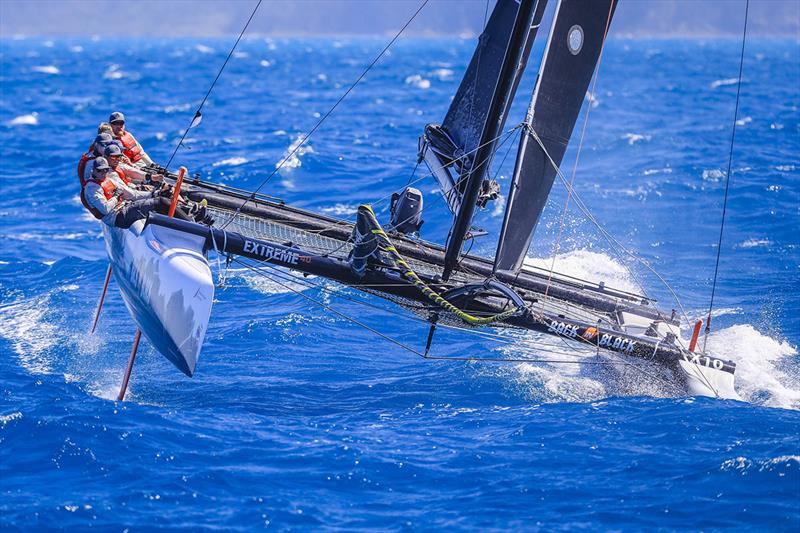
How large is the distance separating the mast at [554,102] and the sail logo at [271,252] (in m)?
2.05

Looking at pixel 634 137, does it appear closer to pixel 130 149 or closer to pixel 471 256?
pixel 471 256

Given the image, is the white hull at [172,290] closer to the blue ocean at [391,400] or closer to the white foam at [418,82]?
the blue ocean at [391,400]

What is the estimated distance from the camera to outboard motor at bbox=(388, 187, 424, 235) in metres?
10.2

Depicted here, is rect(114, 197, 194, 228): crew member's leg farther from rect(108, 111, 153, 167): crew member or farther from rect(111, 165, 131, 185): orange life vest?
rect(108, 111, 153, 167): crew member

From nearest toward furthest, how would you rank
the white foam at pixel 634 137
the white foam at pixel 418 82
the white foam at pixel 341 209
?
1. the white foam at pixel 341 209
2. the white foam at pixel 634 137
3. the white foam at pixel 418 82

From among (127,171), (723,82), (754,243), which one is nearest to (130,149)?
(127,171)

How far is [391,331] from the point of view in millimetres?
11445

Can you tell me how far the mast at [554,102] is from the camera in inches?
364

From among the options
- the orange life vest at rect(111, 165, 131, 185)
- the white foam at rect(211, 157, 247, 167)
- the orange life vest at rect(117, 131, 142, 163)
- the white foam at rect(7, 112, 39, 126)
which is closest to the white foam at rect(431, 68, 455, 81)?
the white foam at rect(7, 112, 39, 126)

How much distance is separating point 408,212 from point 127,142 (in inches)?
133

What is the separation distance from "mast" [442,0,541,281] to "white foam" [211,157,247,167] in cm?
1205

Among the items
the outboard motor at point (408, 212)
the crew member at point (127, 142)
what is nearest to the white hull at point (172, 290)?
the crew member at point (127, 142)

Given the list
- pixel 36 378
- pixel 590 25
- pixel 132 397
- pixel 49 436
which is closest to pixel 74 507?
pixel 49 436

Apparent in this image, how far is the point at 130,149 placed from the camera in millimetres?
11125
